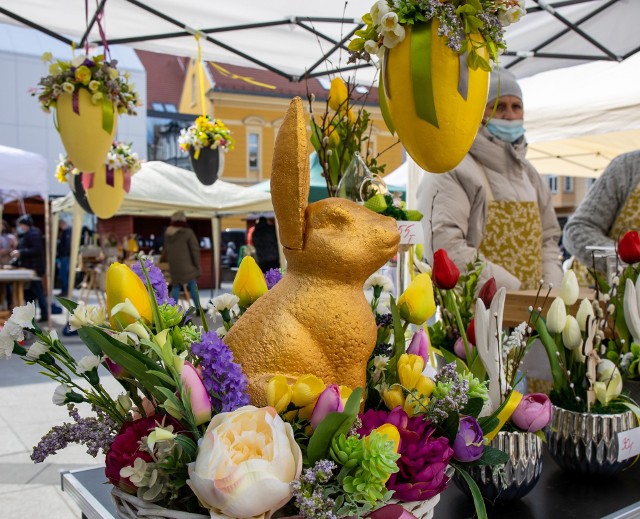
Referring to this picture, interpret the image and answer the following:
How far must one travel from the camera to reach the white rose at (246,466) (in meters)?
0.54

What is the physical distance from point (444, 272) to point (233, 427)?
0.51 m

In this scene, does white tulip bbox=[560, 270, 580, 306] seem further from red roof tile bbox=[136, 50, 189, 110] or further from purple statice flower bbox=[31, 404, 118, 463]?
red roof tile bbox=[136, 50, 189, 110]

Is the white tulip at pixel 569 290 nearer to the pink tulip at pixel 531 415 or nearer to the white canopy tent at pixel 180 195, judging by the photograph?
the pink tulip at pixel 531 415

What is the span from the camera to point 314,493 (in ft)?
1.88

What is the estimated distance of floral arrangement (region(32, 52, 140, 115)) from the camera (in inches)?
103

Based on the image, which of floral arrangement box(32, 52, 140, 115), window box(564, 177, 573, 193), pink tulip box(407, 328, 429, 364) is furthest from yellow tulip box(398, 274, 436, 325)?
window box(564, 177, 573, 193)

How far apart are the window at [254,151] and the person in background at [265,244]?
11.9m

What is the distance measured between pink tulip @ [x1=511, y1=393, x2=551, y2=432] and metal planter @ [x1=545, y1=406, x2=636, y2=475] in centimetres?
16

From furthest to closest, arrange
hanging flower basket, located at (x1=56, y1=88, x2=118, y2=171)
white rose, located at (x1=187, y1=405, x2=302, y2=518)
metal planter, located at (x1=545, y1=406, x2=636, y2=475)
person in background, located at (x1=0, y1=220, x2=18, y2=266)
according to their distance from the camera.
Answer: person in background, located at (x1=0, y1=220, x2=18, y2=266) → hanging flower basket, located at (x1=56, y1=88, x2=118, y2=171) → metal planter, located at (x1=545, y1=406, x2=636, y2=475) → white rose, located at (x1=187, y1=405, x2=302, y2=518)

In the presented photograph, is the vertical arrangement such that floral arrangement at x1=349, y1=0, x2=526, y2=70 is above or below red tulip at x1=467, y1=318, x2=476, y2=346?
above

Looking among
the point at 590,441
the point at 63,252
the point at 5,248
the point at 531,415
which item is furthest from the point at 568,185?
the point at 531,415

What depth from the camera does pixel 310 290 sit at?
810 millimetres

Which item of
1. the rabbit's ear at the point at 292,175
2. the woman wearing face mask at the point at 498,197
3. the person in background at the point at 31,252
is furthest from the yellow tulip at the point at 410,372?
the person in background at the point at 31,252

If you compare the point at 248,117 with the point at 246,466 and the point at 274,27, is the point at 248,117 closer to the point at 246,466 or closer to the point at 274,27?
the point at 274,27
